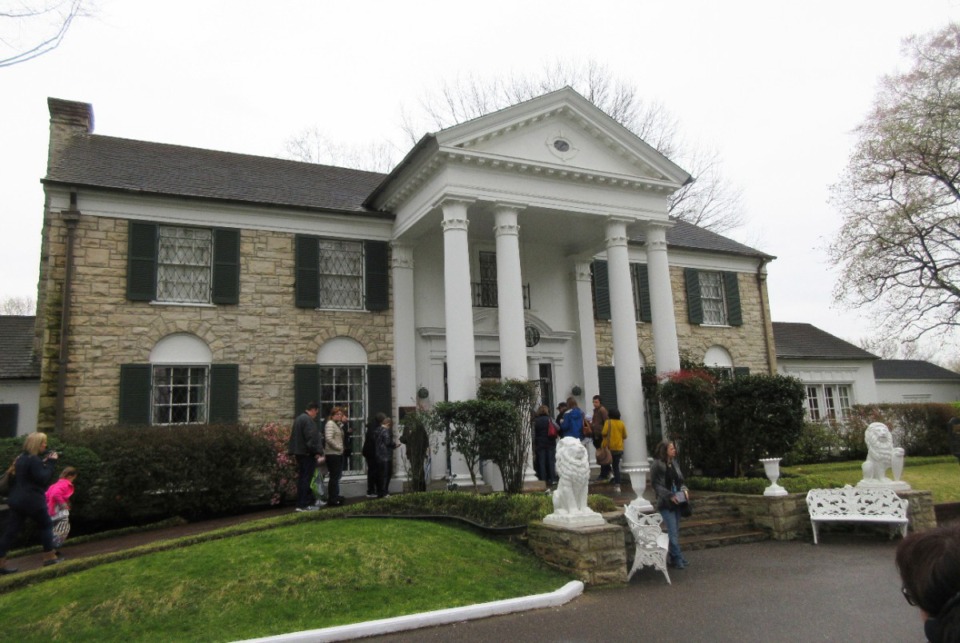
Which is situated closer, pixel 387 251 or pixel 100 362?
pixel 100 362

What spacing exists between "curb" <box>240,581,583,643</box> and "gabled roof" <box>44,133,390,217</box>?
10345 millimetres

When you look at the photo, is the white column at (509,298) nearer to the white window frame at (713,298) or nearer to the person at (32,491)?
the person at (32,491)

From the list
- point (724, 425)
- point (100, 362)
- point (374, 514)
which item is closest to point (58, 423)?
point (100, 362)

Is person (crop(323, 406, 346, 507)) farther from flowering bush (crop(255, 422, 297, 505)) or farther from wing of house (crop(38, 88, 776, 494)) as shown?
wing of house (crop(38, 88, 776, 494))

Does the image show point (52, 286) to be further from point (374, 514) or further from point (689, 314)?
point (689, 314)

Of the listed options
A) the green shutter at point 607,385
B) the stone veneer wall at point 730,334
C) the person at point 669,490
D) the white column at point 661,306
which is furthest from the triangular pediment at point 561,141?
the person at point 669,490

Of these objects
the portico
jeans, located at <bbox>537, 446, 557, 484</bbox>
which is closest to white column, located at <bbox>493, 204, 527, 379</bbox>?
the portico

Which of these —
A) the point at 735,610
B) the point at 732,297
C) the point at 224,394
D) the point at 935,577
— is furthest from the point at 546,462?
the point at 732,297

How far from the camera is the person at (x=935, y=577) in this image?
1.68m

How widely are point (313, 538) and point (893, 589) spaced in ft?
21.5

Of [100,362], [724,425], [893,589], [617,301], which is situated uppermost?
[617,301]

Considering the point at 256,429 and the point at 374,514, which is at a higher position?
the point at 256,429

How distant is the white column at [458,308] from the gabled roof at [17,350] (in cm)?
982

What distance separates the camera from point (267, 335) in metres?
14.0
